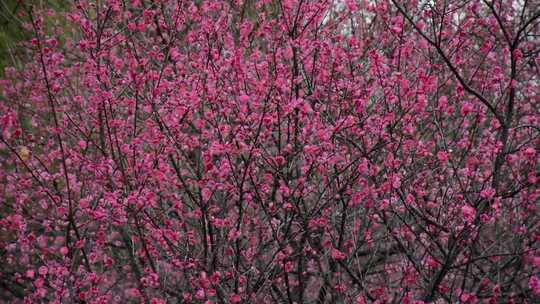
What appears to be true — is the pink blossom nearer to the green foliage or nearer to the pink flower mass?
the pink flower mass

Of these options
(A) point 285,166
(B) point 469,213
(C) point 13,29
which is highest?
(C) point 13,29

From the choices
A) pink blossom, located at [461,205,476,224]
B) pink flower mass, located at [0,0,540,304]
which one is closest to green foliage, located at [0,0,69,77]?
pink flower mass, located at [0,0,540,304]

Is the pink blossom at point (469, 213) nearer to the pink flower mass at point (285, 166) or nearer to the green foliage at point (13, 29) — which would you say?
the pink flower mass at point (285, 166)

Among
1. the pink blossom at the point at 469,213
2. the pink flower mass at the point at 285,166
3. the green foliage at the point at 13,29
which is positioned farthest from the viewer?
the green foliage at the point at 13,29

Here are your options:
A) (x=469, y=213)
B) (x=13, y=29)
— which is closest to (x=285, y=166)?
(x=469, y=213)

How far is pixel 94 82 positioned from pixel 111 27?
1.91 m

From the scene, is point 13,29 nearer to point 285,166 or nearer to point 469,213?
point 285,166

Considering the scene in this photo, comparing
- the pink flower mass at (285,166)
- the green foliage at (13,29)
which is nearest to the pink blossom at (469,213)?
the pink flower mass at (285,166)

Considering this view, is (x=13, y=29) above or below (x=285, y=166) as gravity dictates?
above

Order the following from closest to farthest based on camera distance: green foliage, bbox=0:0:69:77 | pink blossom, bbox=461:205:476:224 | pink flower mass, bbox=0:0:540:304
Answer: pink blossom, bbox=461:205:476:224, pink flower mass, bbox=0:0:540:304, green foliage, bbox=0:0:69:77

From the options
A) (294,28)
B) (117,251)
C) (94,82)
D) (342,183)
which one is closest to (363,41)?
(294,28)

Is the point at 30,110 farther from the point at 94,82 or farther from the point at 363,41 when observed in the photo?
the point at 363,41

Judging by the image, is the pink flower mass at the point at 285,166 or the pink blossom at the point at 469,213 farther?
the pink flower mass at the point at 285,166

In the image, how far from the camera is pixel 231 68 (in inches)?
221
